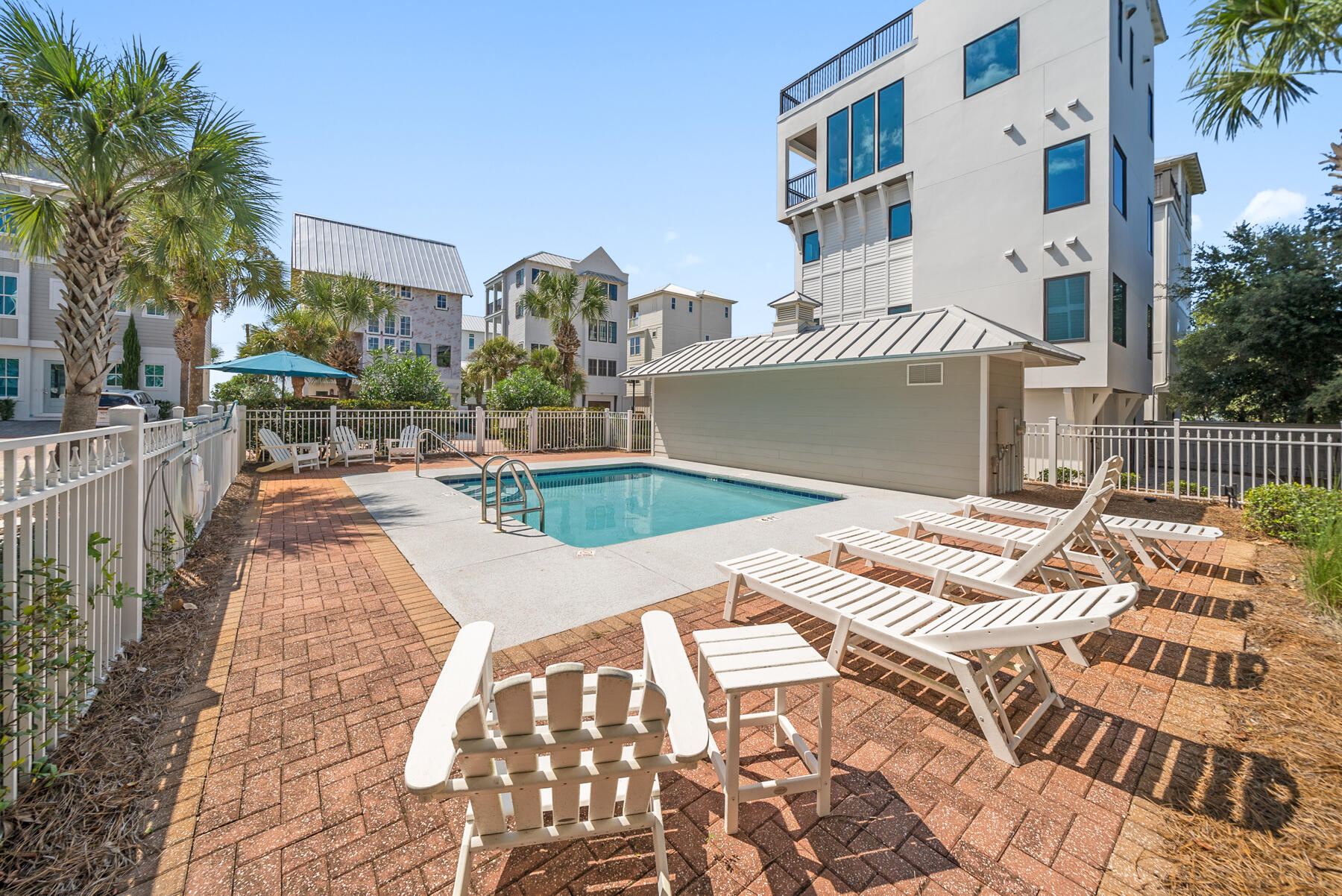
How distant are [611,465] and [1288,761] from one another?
1224 centimetres

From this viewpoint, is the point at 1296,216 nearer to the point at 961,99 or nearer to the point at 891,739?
the point at 961,99

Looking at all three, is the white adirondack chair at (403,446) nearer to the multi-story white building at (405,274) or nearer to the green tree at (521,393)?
the green tree at (521,393)

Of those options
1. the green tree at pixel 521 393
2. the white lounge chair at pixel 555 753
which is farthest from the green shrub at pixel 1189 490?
the green tree at pixel 521 393

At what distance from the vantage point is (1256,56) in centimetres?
612

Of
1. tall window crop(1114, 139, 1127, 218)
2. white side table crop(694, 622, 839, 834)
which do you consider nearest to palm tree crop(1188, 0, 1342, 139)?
tall window crop(1114, 139, 1127, 218)

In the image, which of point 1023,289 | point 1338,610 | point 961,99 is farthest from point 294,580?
point 961,99

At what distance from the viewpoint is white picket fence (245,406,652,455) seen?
13391mm

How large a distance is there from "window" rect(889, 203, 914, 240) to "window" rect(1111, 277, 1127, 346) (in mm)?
5330

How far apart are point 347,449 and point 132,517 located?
1052cm

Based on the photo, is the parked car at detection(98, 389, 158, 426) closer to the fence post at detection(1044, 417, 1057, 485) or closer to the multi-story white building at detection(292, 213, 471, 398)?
the multi-story white building at detection(292, 213, 471, 398)

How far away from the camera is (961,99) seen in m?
13.9

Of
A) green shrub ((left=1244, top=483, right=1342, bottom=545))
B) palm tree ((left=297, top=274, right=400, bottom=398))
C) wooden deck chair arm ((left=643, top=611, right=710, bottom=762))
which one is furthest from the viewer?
palm tree ((left=297, top=274, right=400, bottom=398))

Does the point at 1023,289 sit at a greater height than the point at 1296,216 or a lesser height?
lesser

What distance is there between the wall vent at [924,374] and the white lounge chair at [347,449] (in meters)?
12.5
